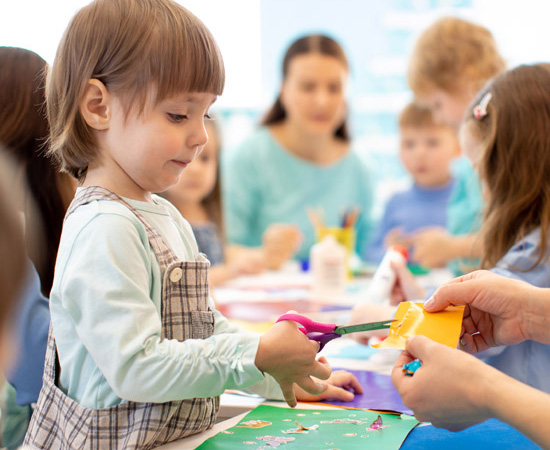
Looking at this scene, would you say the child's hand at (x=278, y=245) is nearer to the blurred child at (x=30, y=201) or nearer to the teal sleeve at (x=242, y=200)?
the teal sleeve at (x=242, y=200)

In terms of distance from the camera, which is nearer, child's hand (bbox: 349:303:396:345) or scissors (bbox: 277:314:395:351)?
scissors (bbox: 277:314:395:351)

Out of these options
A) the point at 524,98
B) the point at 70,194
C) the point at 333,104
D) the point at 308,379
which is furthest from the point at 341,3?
the point at 308,379

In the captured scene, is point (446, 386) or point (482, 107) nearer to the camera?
point (446, 386)

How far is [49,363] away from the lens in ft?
2.87

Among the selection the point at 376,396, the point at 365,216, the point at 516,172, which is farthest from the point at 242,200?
the point at 376,396

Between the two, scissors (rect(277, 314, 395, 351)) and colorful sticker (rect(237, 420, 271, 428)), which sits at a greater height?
scissors (rect(277, 314, 395, 351))

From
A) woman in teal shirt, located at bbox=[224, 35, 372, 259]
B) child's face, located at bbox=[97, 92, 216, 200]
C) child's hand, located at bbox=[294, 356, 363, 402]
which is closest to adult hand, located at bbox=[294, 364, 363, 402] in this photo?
child's hand, located at bbox=[294, 356, 363, 402]

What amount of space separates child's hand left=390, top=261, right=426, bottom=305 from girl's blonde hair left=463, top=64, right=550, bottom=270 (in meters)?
0.23

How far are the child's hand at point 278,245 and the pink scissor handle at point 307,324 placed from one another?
4.93 feet

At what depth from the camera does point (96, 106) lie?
0.87 m

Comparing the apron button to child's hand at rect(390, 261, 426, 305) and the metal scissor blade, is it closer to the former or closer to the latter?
the metal scissor blade

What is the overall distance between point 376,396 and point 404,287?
19.2 inches

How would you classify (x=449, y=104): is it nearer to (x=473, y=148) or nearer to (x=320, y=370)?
(x=473, y=148)

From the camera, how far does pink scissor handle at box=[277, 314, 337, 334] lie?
0.83 meters
